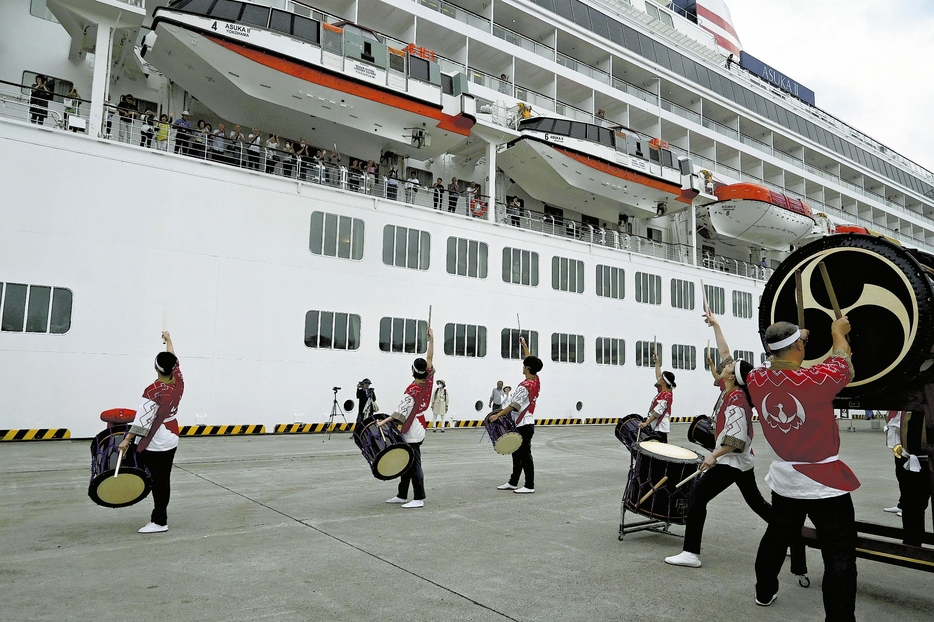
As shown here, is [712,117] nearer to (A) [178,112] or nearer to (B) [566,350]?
(B) [566,350]

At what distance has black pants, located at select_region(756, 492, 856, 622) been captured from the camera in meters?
3.24

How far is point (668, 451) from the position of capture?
549 centimetres

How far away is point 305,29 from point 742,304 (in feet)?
74.6

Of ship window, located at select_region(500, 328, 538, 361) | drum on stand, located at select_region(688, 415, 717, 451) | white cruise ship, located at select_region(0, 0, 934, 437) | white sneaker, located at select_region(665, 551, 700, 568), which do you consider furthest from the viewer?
ship window, located at select_region(500, 328, 538, 361)

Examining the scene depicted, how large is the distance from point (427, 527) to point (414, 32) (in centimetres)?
1904

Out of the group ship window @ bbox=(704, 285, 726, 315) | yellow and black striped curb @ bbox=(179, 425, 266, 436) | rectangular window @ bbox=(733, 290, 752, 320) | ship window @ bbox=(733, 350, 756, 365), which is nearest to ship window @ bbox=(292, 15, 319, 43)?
yellow and black striped curb @ bbox=(179, 425, 266, 436)

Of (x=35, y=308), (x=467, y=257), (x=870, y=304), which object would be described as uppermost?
(x=467, y=257)

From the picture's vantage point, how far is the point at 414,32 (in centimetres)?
2080

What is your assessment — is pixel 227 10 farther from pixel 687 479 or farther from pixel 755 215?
pixel 755 215

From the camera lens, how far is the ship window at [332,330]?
16.5 meters

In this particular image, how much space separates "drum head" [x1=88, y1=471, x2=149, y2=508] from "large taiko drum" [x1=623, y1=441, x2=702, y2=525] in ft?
14.5

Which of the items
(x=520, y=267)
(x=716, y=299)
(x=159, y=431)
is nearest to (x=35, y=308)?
(x=159, y=431)

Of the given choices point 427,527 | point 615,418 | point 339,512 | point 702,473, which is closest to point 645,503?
point 702,473

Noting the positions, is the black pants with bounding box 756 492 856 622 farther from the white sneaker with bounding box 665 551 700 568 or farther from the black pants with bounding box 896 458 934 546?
the black pants with bounding box 896 458 934 546
